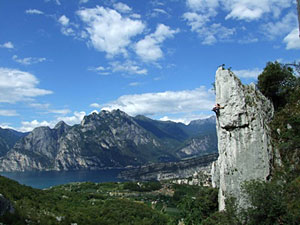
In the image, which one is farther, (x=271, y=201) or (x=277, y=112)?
(x=277, y=112)

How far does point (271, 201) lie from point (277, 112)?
14148mm

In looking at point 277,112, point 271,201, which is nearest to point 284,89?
point 277,112

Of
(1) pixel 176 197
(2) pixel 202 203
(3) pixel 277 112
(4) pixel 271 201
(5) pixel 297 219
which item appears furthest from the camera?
(1) pixel 176 197

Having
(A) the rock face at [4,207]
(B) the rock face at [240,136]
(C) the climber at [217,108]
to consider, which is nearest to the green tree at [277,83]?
(B) the rock face at [240,136]

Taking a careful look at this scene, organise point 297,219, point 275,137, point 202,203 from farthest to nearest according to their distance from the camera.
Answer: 1. point 202,203
2. point 275,137
3. point 297,219

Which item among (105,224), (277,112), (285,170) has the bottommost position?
(105,224)

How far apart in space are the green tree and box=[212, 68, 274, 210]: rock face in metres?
4.92

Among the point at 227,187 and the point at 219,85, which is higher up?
the point at 219,85

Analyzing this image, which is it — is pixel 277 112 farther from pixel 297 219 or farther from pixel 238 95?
pixel 297 219

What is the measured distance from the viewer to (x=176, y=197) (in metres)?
142

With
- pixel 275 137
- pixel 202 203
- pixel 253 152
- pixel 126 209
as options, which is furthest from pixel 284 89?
pixel 126 209

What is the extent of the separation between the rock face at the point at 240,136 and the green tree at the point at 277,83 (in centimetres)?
492

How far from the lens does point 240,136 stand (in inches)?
1102

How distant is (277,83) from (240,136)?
11.2m
